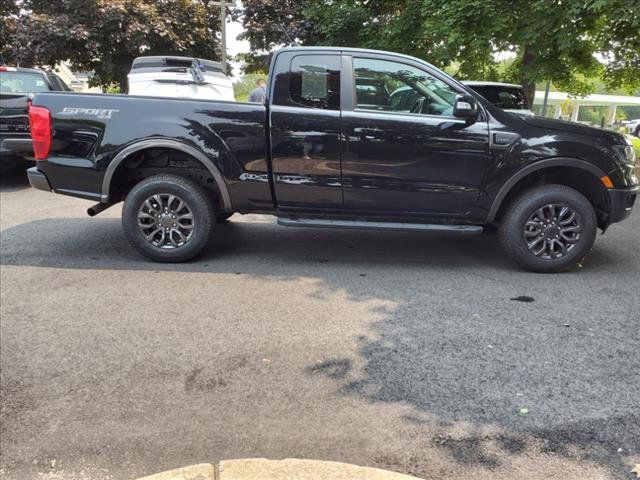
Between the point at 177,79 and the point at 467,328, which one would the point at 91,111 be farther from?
the point at 467,328

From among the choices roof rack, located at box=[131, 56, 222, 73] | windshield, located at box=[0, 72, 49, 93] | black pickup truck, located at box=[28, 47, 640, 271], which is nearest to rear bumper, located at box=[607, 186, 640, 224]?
black pickup truck, located at box=[28, 47, 640, 271]

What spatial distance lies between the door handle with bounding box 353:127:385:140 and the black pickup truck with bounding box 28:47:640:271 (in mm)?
18

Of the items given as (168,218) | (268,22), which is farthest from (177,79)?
(268,22)

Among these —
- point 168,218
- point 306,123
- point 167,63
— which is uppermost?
point 167,63

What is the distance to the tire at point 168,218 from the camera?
203 inches

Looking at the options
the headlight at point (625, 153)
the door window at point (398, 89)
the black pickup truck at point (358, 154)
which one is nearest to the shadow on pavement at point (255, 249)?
the black pickup truck at point (358, 154)

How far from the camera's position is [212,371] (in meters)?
3.32

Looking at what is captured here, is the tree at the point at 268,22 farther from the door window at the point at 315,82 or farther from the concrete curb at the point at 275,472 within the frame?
the concrete curb at the point at 275,472

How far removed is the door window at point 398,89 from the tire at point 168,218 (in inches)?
70.8

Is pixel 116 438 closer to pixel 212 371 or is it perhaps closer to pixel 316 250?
pixel 212 371

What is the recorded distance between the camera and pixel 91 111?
4988 mm

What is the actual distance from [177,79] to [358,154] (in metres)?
4.63

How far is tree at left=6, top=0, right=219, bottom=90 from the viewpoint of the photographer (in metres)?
16.6

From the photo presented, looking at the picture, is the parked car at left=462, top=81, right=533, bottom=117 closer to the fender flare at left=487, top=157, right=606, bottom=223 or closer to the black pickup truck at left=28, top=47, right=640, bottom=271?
the black pickup truck at left=28, top=47, right=640, bottom=271
